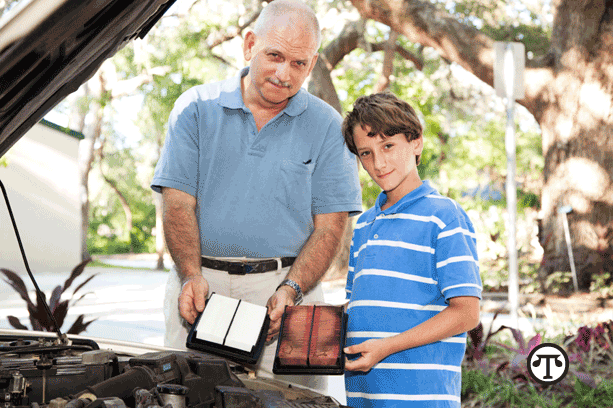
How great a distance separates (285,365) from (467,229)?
656 millimetres

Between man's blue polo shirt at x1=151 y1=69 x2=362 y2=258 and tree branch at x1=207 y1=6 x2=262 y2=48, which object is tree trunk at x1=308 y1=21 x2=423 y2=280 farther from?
man's blue polo shirt at x1=151 y1=69 x2=362 y2=258

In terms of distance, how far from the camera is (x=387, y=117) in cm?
190

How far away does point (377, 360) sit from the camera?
1.70m

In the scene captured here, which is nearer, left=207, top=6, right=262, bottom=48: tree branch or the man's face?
the man's face

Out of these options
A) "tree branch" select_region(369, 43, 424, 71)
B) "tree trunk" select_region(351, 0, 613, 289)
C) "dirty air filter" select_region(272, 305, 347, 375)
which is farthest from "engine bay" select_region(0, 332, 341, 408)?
"tree branch" select_region(369, 43, 424, 71)

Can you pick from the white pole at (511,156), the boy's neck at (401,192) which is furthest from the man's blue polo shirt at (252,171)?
the white pole at (511,156)

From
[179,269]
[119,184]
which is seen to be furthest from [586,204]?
[119,184]

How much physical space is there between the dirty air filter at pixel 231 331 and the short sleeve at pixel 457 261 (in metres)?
0.57

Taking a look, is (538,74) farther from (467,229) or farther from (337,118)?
(467,229)

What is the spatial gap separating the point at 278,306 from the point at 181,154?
0.79 m

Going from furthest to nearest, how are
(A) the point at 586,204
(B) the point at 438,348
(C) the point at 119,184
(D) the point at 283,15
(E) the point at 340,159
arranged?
1. (C) the point at 119,184
2. (A) the point at 586,204
3. (E) the point at 340,159
4. (D) the point at 283,15
5. (B) the point at 438,348

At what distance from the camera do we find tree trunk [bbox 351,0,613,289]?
7945 mm

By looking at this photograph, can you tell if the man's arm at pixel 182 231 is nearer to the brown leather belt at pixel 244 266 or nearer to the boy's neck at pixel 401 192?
the brown leather belt at pixel 244 266

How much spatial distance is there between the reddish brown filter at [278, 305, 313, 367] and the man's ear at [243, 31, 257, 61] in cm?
110
